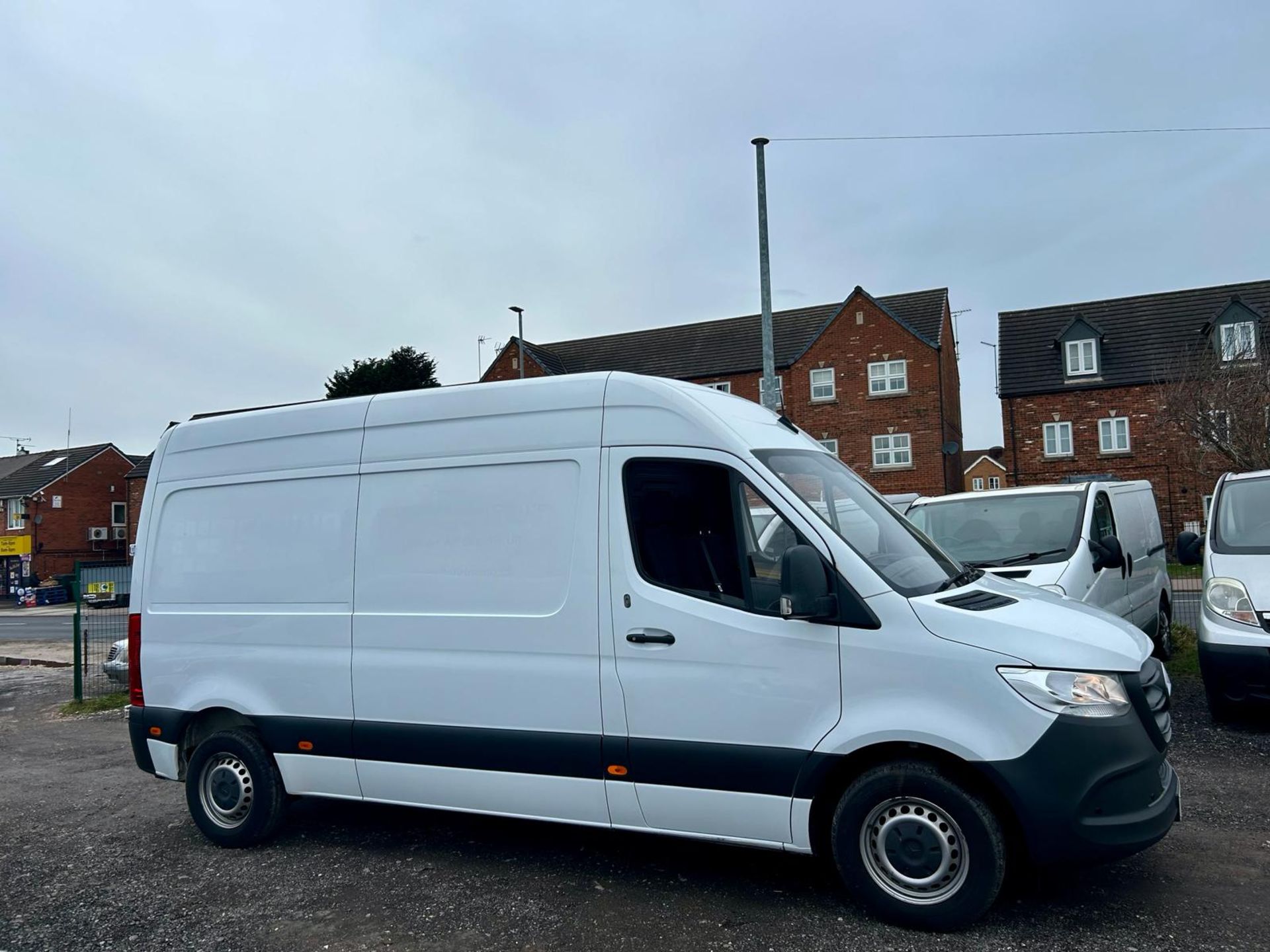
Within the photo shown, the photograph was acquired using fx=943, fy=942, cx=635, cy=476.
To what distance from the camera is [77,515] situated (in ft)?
194

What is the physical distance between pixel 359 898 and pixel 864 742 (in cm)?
263

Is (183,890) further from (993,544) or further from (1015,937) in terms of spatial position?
(993,544)

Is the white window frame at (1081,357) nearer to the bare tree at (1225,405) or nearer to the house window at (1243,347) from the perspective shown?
Result: the house window at (1243,347)

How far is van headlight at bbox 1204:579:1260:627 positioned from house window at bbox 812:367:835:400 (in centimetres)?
3203

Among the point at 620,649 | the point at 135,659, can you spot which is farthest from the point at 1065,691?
the point at 135,659

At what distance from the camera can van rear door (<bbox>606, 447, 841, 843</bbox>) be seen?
13.5ft

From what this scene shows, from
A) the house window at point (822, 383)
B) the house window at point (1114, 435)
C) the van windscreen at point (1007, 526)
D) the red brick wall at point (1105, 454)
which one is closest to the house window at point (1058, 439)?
the red brick wall at point (1105, 454)

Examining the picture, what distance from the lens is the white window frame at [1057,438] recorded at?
3503 cm

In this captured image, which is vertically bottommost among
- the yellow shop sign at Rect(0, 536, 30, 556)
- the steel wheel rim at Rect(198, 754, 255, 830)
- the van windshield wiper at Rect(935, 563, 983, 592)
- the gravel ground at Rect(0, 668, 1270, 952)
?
the gravel ground at Rect(0, 668, 1270, 952)

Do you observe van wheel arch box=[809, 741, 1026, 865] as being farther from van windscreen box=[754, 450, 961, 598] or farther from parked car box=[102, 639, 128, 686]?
parked car box=[102, 639, 128, 686]

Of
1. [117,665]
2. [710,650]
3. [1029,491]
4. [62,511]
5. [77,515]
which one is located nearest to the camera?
[710,650]

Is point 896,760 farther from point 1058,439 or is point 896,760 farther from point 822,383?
point 822,383

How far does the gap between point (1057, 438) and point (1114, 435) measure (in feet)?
6.23

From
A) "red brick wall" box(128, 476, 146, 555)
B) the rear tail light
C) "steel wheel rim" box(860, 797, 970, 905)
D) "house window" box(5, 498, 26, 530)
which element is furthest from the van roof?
"house window" box(5, 498, 26, 530)
